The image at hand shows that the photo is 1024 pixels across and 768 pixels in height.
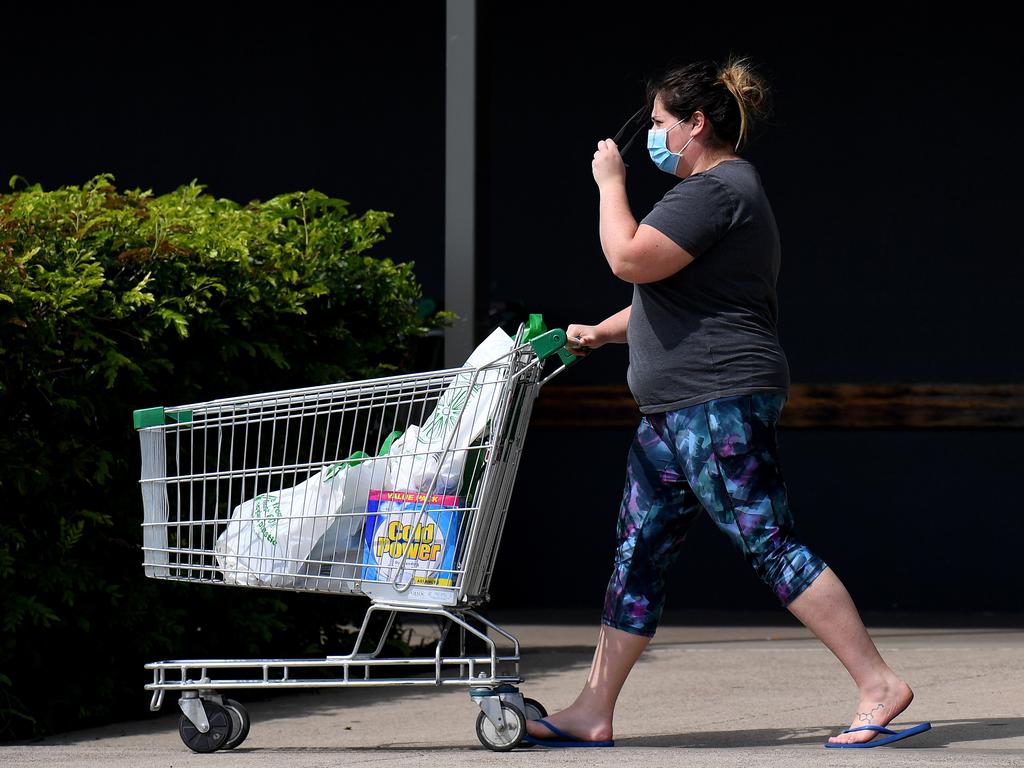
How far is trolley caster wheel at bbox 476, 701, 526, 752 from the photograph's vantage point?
13.3 ft

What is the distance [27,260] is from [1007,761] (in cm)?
306

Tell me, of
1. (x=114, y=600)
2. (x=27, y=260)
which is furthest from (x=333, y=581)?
(x=27, y=260)

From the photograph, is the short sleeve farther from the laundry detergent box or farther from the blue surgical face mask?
the laundry detergent box

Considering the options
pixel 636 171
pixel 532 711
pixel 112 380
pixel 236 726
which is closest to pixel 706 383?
pixel 532 711

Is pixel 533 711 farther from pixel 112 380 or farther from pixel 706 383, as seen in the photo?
pixel 112 380

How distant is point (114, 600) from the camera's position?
186 inches

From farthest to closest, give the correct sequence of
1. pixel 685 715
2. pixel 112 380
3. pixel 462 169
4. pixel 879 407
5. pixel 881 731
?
pixel 879 407 → pixel 462 169 → pixel 685 715 → pixel 112 380 → pixel 881 731

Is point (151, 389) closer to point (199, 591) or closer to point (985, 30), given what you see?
point (199, 591)

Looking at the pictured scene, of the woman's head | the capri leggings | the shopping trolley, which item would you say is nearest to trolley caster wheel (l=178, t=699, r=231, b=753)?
the shopping trolley

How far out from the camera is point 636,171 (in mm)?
7512

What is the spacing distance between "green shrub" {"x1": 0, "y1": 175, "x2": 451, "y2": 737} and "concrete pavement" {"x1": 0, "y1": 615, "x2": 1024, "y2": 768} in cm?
28

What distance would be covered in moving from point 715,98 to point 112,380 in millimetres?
1946

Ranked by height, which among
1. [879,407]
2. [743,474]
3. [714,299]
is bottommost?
[879,407]

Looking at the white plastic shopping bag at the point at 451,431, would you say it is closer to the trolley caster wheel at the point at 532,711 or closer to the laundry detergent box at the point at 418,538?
the laundry detergent box at the point at 418,538
